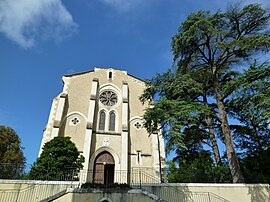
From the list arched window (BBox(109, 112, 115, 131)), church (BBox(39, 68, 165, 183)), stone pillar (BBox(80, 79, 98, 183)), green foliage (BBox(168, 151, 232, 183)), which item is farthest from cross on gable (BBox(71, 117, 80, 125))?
green foliage (BBox(168, 151, 232, 183))

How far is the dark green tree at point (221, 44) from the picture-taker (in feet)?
39.3

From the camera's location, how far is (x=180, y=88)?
13.0 meters

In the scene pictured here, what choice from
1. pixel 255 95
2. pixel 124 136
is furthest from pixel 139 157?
pixel 255 95

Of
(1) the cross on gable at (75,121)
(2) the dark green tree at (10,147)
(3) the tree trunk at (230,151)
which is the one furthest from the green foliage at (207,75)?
(2) the dark green tree at (10,147)

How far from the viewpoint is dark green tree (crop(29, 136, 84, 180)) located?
470 inches

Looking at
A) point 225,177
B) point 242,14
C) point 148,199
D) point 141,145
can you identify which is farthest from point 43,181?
point 242,14

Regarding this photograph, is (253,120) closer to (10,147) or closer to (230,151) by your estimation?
(230,151)

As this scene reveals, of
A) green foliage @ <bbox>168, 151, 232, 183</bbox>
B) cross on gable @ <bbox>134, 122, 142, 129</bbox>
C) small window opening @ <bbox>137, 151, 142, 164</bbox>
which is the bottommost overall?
green foliage @ <bbox>168, 151, 232, 183</bbox>

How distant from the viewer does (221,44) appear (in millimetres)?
12422

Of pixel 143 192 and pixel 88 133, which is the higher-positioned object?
pixel 88 133

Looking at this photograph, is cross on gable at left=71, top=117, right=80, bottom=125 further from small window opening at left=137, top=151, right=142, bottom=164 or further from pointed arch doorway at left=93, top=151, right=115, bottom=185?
small window opening at left=137, top=151, right=142, bottom=164

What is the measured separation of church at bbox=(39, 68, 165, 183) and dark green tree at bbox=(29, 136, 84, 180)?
7.56 feet

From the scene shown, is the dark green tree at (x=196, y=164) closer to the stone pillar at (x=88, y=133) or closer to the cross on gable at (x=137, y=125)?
the cross on gable at (x=137, y=125)

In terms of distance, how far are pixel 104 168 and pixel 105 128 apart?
3.71 meters
